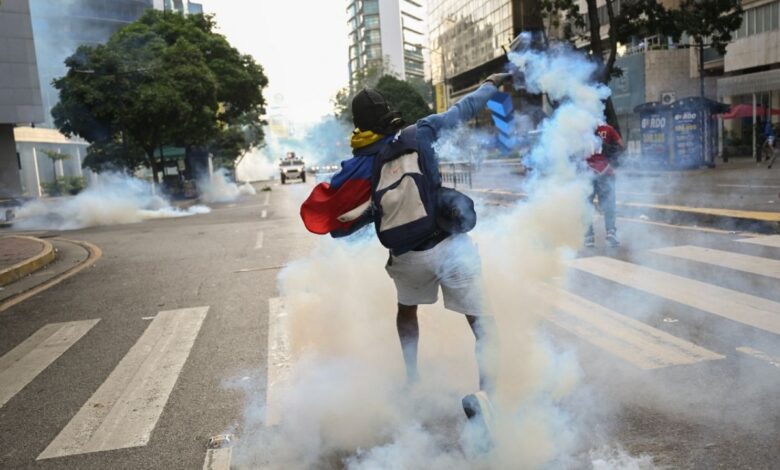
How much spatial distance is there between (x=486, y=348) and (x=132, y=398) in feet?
7.99

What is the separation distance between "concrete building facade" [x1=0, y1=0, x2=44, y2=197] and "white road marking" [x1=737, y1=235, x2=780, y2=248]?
33.0m

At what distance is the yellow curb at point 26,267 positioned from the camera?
987 cm

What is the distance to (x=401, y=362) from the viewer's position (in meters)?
4.14

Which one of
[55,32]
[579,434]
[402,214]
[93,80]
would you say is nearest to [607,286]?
[579,434]

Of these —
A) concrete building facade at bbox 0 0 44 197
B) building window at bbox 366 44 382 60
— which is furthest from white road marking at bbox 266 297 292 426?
building window at bbox 366 44 382 60

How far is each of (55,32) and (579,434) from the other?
51.8 meters

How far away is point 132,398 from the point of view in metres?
4.37

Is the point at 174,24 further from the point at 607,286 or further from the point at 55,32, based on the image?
the point at 607,286

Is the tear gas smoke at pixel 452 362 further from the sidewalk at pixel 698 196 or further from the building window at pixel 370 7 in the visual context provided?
the building window at pixel 370 7

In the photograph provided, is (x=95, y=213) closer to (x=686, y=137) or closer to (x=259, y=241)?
(x=259, y=241)

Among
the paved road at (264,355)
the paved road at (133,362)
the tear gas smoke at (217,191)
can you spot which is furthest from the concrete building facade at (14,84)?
the paved road at (264,355)

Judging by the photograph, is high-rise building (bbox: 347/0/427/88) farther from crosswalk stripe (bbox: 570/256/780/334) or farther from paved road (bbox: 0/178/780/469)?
crosswalk stripe (bbox: 570/256/780/334)

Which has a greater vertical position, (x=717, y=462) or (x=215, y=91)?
(x=215, y=91)

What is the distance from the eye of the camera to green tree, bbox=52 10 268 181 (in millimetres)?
26453
